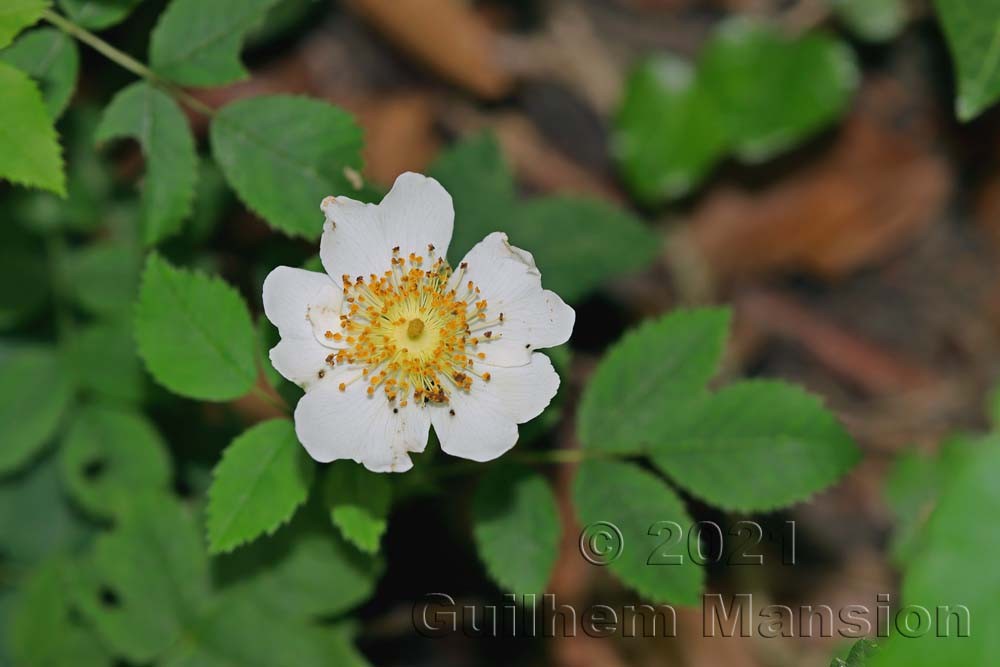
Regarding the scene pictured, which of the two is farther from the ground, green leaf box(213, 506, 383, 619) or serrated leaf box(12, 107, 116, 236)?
serrated leaf box(12, 107, 116, 236)

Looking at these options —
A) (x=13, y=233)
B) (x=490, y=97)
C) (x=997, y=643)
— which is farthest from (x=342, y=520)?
(x=490, y=97)

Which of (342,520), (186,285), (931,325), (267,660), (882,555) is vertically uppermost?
(186,285)

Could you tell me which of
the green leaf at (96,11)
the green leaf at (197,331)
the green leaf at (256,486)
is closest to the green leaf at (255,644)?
the green leaf at (256,486)

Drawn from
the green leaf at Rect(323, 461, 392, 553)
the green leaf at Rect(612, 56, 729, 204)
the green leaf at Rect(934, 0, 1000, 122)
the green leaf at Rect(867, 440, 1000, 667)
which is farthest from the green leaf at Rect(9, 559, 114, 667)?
the green leaf at Rect(934, 0, 1000, 122)

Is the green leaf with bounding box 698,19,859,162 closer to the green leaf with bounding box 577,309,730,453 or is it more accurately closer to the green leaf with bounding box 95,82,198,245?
the green leaf with bounding box 577,309,730,453

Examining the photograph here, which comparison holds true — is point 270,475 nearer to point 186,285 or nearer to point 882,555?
point 186,285

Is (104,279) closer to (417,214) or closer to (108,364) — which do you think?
(108,364)
